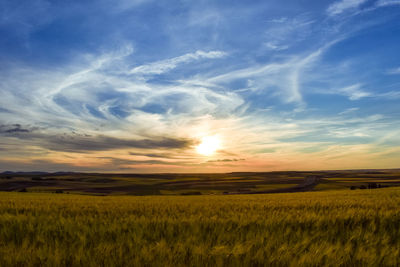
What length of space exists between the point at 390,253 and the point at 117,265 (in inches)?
116

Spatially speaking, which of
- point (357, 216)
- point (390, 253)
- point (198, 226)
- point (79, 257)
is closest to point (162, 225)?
point (198, 226)

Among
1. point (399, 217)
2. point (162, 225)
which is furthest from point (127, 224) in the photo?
point (399, 217)

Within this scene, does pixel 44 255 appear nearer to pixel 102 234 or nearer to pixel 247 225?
pixel 102 234

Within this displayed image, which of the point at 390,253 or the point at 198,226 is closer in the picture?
the point at 390,253

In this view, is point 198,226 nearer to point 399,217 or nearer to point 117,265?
point 117,265

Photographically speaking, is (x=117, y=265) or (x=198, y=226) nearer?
(x=117, y=265)

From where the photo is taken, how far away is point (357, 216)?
17.6 feet

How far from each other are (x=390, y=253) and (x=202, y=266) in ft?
7.13

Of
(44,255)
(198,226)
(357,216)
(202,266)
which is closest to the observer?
(202,266)

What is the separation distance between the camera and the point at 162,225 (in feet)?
13.6

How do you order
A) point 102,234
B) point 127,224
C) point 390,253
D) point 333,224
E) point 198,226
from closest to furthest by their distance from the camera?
point 390,253 < point 102,234 < point 198,226 < point 127,224 < point 333,224

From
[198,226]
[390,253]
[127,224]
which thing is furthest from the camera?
[127,224]

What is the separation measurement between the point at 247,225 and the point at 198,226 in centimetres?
87

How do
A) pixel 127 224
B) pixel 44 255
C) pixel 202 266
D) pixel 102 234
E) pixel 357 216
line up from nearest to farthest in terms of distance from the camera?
1. pixel 202 266
2. pixel 44 255
3. pixel 102 234
4. pixel 127 224
5. pixel 357 216
